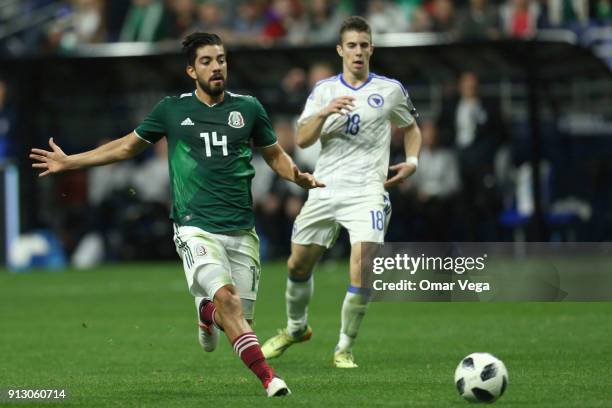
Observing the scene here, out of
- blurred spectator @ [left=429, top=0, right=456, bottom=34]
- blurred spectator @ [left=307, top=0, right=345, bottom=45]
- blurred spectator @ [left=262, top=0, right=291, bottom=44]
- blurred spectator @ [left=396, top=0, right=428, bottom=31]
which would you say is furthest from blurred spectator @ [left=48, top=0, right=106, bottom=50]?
blurred spectator @ [left=429, top=0, right=456, bottom=34]

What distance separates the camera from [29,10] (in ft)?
97.3

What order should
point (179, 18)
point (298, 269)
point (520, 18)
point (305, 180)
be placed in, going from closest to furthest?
point (305, 180), point (298, 269), point (520, 18), point (179, 18)

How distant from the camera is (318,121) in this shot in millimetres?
10930

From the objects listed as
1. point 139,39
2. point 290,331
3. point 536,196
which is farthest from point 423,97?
point 290,331

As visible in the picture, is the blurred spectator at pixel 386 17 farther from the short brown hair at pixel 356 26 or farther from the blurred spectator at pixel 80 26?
the short brown hair at pixel 356 26

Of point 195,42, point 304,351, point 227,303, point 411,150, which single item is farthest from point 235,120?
point 304,351

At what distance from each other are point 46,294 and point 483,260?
1100 centimetres

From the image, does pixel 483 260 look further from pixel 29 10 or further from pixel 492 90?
pixel 29 10

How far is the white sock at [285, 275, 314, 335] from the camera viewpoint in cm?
1170

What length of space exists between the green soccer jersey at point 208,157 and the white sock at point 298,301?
2091 mm

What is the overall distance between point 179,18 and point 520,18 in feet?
21.6

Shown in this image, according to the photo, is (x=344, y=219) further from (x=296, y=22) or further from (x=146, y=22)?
(x=146, y=22)

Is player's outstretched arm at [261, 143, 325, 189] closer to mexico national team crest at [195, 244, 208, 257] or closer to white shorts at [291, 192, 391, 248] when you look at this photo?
mexico national team crest at [195, 244, 208, 257]

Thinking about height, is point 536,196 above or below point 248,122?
below
